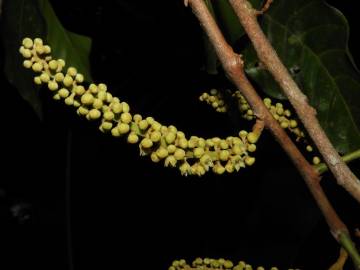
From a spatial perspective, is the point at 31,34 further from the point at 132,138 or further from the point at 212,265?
the point at 212,265

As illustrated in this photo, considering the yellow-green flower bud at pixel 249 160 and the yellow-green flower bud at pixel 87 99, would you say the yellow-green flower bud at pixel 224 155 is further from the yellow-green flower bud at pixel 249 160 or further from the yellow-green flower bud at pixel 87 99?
the yellow-green flower bud at pixel 87 99

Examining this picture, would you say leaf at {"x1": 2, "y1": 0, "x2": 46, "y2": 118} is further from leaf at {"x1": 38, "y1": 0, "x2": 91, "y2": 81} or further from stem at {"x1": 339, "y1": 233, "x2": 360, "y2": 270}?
stem at {"x1": 339, "y1": 233, "x2": 360, "y2": 270}

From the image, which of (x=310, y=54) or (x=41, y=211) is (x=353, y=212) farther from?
(x=41, y=211)

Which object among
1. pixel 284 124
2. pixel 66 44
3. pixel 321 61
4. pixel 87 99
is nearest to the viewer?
pixel 87 99

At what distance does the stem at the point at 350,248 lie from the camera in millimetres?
584

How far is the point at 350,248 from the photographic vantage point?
1.97 ft

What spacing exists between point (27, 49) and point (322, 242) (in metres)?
0.91

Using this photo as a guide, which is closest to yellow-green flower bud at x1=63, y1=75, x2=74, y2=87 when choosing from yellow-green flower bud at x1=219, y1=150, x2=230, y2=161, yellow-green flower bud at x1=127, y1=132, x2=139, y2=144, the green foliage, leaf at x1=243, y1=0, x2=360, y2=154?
yellow-green flower bud at x1=127, y1=132, x2=139, y2=144

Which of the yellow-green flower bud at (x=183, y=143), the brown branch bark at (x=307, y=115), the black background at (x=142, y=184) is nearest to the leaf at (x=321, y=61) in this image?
the black background at (x=142, y=184)

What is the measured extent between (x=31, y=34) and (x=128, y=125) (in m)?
0.44

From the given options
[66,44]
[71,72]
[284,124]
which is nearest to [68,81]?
[71,72]

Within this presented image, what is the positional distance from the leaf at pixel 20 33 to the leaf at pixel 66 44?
0.30 feet

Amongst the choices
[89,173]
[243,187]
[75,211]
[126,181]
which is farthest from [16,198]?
[243,187]

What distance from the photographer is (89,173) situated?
2312mm
